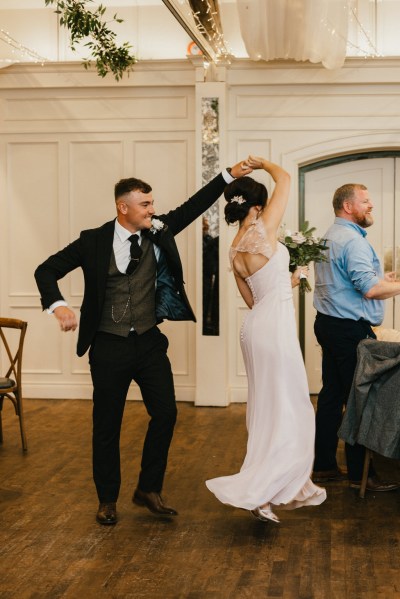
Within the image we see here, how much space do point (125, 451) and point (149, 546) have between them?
83.2 inches

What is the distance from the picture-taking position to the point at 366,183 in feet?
28.0

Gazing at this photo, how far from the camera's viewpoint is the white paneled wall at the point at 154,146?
823 cm

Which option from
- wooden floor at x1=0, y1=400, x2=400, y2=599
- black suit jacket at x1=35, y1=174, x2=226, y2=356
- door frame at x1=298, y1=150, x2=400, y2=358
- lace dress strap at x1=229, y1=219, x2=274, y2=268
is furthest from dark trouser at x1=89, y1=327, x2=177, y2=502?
door frame at x1=298, y1=150, x2=400, y2=358

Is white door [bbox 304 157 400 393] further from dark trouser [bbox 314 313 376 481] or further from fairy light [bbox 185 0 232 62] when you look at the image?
dark trouser [bbox 314 313 376 481]

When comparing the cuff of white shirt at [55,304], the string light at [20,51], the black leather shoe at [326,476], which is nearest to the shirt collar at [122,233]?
the cuff of white shirt at [55,304]

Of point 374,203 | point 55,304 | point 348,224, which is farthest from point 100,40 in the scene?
point 55,304

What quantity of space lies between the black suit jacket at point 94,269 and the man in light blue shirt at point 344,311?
107 cm

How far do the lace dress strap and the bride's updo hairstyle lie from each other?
0.10m

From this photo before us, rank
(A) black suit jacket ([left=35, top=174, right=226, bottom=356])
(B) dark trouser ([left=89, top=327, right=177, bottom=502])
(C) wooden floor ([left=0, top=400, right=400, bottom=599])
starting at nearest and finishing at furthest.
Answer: (C) wooden floor ([left=0, top=400, right=400, bottom=599]), (A) black suit jacket ([left=35, top=174, right=226, bottom=356]), (B) dark trouser ([left=89, top=327, right=177, bottom=502])

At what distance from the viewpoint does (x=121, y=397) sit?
4559 millimetres

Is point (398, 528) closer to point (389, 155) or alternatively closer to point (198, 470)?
point (198, 470)

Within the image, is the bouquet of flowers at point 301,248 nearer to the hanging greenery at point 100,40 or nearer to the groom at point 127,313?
the groom at point 127,313

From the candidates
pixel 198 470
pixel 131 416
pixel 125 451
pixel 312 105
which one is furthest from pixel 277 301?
pixel 312 105

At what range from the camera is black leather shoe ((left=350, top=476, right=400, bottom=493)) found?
5141 mm
